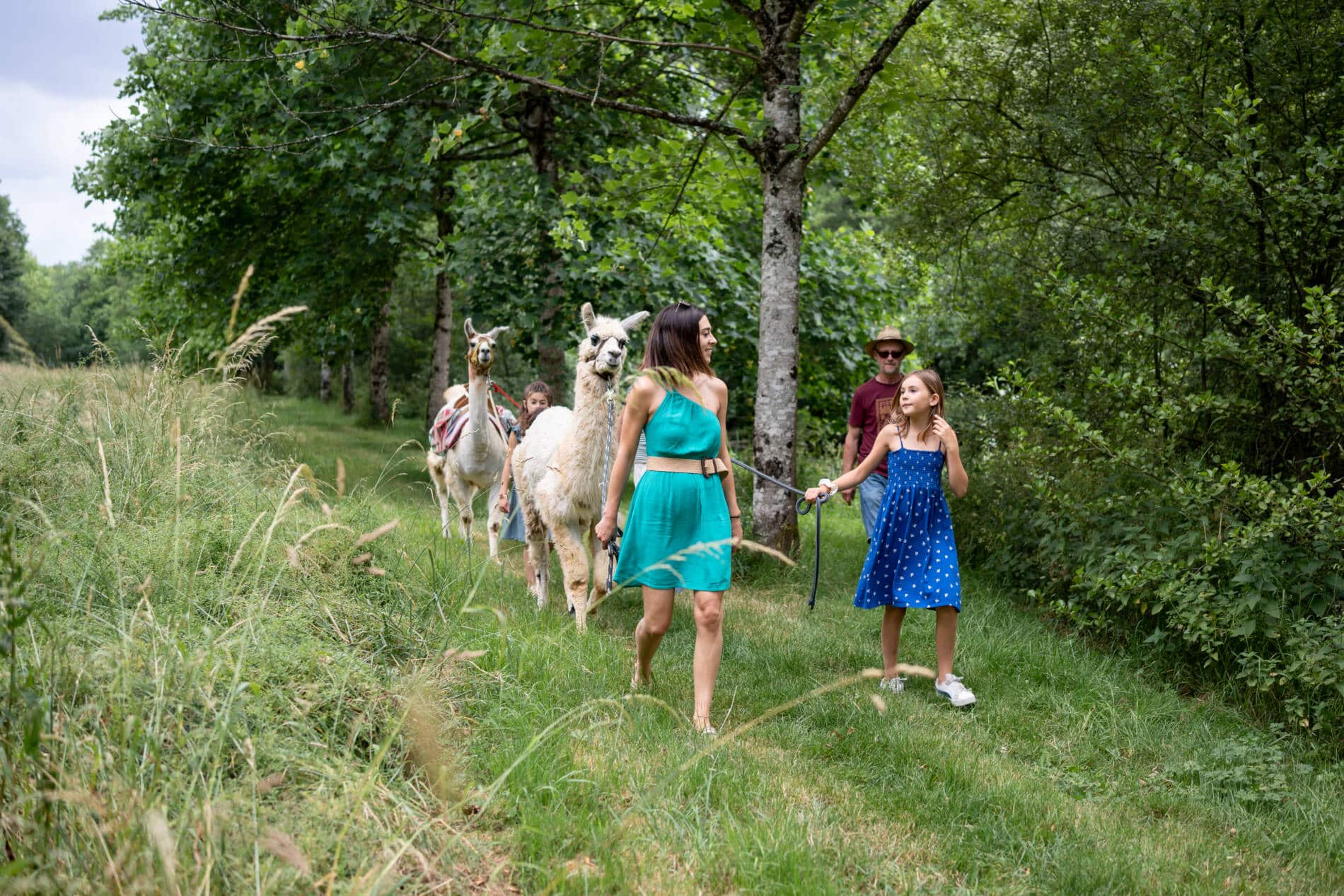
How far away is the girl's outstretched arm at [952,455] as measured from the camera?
5.61 meters

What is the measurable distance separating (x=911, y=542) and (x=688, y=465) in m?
1.65

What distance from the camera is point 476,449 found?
950cm

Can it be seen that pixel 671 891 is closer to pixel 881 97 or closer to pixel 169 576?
pixel 169 576

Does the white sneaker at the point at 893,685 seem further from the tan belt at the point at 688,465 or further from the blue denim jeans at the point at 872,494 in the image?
the blue denim jeans at the point at 872,494

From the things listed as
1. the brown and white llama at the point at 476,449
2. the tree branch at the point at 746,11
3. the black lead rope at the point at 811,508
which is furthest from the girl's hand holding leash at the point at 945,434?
the tree branch at the point at 746,11

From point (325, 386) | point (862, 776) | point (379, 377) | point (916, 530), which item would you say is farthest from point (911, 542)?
point (325, 386)

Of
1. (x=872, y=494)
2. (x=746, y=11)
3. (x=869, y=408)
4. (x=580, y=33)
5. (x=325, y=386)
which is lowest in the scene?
(x=872, y=494)

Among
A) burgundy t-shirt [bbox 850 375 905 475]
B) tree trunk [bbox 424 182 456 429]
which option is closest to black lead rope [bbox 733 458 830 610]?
burgundy t-shirt [bbox 850 375 905 475]

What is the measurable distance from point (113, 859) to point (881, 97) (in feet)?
28.9

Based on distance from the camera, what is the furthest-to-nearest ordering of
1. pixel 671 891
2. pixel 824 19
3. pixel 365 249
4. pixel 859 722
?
1. pixel 365 249
2. pixel 824 19
3. pixel 859 722
4. pixel 671 891

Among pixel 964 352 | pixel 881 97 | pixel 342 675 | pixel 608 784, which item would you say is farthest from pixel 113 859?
pixel 964 352

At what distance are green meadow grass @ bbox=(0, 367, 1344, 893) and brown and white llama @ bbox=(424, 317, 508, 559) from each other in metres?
2.25

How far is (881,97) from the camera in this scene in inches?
369

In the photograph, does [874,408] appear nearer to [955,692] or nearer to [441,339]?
[955,692]
